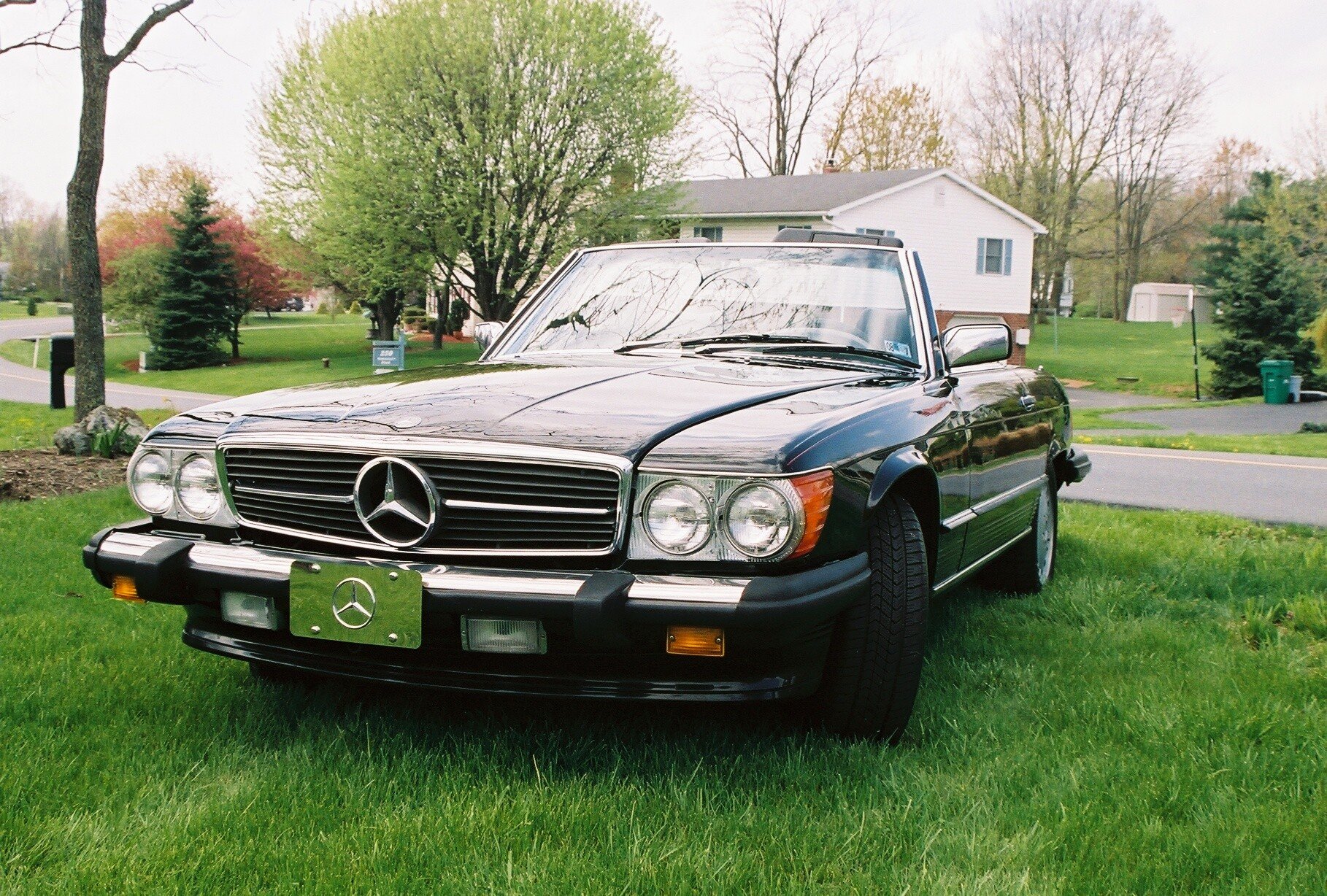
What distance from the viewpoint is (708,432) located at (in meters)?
2.80

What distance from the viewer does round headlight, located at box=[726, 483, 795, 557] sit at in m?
2.67

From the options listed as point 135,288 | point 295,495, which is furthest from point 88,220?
point 135,288

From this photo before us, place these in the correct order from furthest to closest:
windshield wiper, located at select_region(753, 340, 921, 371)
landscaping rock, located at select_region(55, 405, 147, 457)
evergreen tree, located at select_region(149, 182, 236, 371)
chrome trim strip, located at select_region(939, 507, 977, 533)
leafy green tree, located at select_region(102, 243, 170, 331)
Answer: leafy green tree, located at select_region(102, 243, 170, 331) → evergreen tree, located at select_region(149, 182, 236, 371) → landscaping rock, located at select_region(55, 405, 147, 457) → windshield wiper, located at select_region(753, 340, 921, 371) → chrome trim strip, located at select_region(939, 507, 977, 533)

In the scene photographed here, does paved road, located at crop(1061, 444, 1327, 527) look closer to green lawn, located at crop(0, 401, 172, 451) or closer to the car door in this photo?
the car door

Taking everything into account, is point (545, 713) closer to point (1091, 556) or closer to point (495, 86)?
point (1091, 556)

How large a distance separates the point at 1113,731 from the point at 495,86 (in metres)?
25.8

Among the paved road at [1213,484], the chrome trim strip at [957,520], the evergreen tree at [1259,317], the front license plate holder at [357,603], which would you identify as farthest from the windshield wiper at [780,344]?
the evergreen tree at [1259,317]

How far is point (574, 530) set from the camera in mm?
2768

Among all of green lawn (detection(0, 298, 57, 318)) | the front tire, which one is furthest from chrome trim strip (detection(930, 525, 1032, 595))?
green lawn (detection(0, 298, 57, 318))

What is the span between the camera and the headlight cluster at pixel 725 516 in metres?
2.67

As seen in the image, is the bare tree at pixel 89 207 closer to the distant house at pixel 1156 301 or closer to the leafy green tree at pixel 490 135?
the leafy green tree at pixel 490 135

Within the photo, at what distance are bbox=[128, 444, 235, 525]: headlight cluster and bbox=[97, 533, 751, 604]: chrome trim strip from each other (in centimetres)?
23

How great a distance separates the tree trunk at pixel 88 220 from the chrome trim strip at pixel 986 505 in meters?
7.91

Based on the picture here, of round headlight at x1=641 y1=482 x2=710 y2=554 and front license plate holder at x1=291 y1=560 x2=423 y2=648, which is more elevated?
round headlight at x1=641 y1=482 x2=710 y2=554
